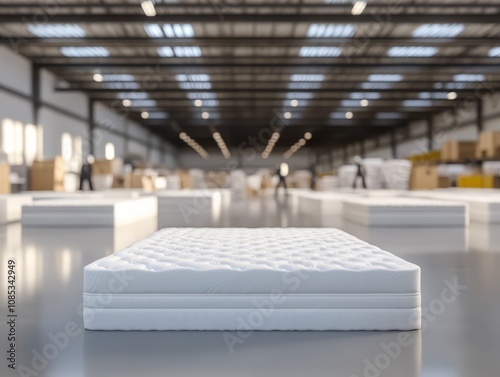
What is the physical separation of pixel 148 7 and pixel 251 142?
2721 centimetres

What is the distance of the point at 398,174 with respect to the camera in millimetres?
14727

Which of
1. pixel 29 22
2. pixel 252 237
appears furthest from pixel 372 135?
pixel 252 237

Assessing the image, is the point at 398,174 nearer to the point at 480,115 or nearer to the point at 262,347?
the point at 480,115

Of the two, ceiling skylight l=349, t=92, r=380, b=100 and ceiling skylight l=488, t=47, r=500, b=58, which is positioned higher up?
ceiling skylight l=488, t=47, r=500, b=58

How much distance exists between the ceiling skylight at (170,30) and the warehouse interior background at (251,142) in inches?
2.5

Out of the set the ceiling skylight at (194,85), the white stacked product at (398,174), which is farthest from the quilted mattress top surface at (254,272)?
the ceiling skylight at (194,85)

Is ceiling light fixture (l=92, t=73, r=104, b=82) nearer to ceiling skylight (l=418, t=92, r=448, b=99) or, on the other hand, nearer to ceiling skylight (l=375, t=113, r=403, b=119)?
ceiling skylight (l=418, t=92, r=448, b=99)

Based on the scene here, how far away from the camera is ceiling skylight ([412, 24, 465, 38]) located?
13.7 m

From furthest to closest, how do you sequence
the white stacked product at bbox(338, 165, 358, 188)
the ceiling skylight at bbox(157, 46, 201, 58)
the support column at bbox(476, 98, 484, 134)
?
the support column at bbox(476, 98, 484, 134) < the white stacked product at bbox(338, 165, 358, 188) < the ceiling skylight at bbox(157, 46, 201, 58)

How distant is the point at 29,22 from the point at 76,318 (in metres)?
11.5

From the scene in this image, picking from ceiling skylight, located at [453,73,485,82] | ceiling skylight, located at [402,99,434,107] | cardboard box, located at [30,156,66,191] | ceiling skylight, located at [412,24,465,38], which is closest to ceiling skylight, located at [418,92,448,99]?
ceiling skylight, located at [402,99,434,107]

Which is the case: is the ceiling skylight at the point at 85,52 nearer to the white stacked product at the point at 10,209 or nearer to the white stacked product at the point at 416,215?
the white stacked product at the point at 10,209

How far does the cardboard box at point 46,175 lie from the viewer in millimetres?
13711

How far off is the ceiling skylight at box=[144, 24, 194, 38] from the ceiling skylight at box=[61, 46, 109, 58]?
259 cm
